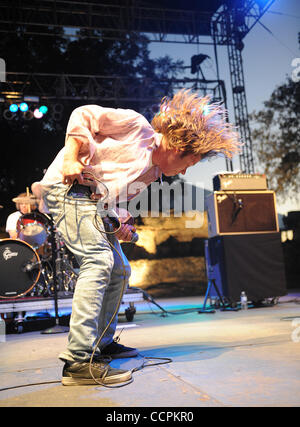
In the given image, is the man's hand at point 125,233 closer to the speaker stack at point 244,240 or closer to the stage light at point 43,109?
the speaker stack at point 244,240

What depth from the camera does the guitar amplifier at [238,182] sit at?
17.9ft

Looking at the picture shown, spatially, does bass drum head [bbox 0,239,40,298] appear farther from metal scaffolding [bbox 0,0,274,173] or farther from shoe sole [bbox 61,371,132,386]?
metal scaffolding [bbox 0,0,274,173]

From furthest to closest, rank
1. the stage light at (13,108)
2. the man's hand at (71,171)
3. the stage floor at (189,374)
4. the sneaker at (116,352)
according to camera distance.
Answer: the stage light at (13,108)
the sneaker at (116,352)
the man's hand at (71,171)
the stage floor at (189,374)

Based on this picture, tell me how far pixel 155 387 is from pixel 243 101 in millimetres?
10428

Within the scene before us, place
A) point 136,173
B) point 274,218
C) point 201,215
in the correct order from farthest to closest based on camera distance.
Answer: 1. point 201,215
2. point 274,218
3. point 136,173

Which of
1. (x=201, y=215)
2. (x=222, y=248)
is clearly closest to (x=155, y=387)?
(x=222, y=248)

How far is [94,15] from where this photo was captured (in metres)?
9.90

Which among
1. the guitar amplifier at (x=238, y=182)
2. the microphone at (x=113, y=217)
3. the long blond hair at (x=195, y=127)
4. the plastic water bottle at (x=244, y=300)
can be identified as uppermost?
the guitar amplifier at (x=238, y=182)

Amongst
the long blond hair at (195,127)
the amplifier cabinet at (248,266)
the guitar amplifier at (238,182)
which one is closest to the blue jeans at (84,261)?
the long blond hair at (195,127)

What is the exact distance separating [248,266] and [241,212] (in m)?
0.74

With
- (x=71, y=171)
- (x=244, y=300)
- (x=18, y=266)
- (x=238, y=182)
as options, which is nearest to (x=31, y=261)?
(x=18, y=266)

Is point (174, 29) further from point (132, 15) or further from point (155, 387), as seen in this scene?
point (155, 387)

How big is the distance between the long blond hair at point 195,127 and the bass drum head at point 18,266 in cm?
324

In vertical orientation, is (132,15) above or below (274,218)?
above
